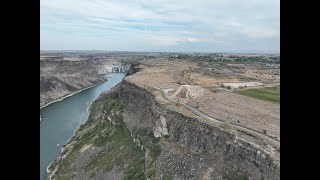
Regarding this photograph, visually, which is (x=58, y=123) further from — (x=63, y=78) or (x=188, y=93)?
(x=63, y=78)

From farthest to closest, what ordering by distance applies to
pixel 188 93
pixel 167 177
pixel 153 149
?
pixel 188 93
pixel 153 149
pixel 167 177

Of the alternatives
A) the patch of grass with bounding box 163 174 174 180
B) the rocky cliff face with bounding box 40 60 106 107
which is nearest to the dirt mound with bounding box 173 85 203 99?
the patch of grass with bounding box 163 174 174 180

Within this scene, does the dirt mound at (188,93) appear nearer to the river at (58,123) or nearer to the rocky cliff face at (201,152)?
the rocky cliff face at (201,152)

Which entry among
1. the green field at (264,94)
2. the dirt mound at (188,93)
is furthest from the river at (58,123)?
the green field at (264,94)

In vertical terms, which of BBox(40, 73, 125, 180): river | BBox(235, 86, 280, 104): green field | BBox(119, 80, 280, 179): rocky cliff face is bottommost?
BBox(40, 73, 125, 180): river

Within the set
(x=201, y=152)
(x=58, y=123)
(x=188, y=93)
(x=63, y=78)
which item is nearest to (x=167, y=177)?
(x=201, y=152)

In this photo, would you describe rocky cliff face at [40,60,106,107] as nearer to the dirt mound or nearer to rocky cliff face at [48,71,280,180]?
rocky cliff face at [48,71,280,180]
